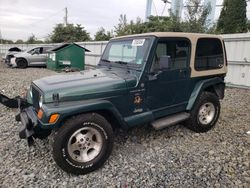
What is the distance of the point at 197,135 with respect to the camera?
441cm

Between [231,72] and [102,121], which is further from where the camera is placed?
[231,72]

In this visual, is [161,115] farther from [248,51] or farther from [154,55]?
[248,51]

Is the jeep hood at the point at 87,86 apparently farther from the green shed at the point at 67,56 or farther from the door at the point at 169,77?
the green shed at the point at 67,56

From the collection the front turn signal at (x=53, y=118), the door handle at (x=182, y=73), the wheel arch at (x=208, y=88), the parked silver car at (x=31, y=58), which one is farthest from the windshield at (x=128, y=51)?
the parked silver car at (x=31, y=58)

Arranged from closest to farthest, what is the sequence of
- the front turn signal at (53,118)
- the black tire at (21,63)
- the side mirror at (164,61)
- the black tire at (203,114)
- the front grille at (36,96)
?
the front turn signal at (53,118), the front grille at (36,96), the side mirror at (164,61), the black tire at (203,114), the black tire at (21,63)

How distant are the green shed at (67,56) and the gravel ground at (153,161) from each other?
367 inches

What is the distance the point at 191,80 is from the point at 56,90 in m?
2.46

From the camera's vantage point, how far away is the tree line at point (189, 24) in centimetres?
1292

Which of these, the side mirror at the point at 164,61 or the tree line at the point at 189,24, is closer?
the side mirror at the point at 164,61

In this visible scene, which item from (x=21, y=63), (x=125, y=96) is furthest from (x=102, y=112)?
(x=21, y=63)

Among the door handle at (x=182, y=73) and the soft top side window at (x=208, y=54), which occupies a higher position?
the soft top side window at (x=208, y=54)

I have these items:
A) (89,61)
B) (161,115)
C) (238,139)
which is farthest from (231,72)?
(89,61)

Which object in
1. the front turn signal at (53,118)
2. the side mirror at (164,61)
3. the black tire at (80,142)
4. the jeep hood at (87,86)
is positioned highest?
the side mirror at (164,61)

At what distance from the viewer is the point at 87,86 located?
122 inches
